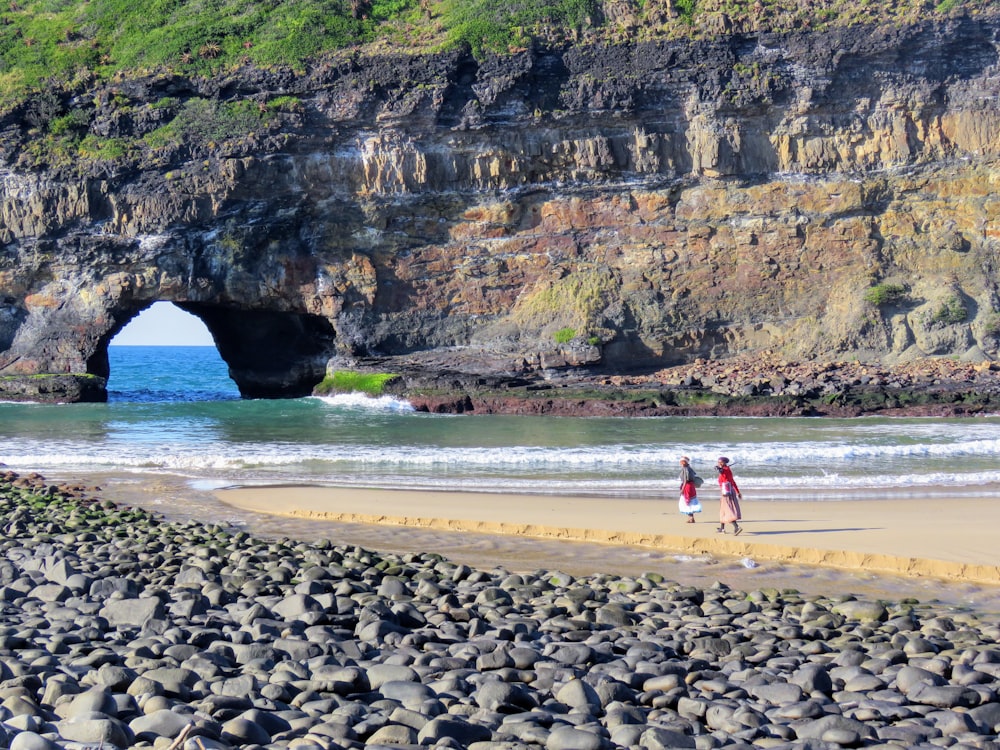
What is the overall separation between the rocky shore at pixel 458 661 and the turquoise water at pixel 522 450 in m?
6.24

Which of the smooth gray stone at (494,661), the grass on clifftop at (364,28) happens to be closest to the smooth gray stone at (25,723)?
the smooth gray stone at (494,661)

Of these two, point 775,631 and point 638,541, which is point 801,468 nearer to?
point 638,541

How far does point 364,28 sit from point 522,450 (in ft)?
66.8

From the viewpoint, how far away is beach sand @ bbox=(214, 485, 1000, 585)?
8.80m

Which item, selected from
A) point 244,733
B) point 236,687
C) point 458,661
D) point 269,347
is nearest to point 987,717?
point 458,661

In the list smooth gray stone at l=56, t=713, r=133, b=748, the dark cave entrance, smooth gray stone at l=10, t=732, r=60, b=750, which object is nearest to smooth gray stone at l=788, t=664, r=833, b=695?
smooth gray stone at l=56, t=713, r=133, b=748

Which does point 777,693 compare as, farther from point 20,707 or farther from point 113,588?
point 113,588

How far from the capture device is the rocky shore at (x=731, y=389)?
26359 mm

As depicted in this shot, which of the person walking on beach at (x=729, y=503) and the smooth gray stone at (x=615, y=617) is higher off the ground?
the person walking on beach at (x=729, y=503)

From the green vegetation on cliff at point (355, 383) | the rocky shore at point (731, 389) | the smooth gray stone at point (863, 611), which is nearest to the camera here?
the smooth gray stone at point (863, 611)

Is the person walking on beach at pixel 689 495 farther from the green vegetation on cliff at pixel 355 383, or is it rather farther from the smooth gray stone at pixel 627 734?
the green vegetation on cliff at pixel 355 383

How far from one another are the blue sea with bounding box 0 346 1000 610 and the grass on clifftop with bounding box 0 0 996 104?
520 inches

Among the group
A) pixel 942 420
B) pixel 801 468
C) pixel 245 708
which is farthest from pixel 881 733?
pixel 942 420

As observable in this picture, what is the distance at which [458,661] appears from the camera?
5.25m
